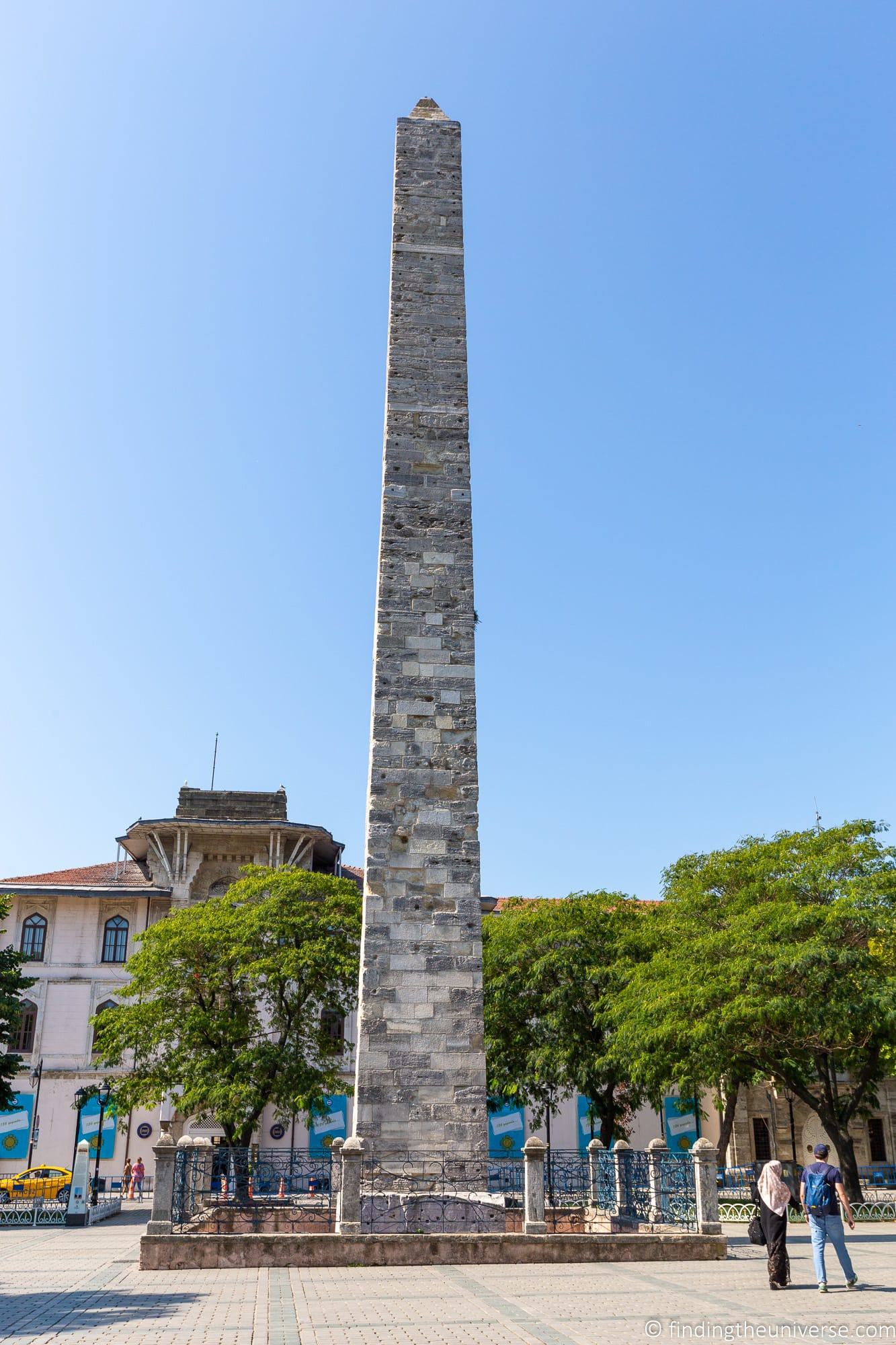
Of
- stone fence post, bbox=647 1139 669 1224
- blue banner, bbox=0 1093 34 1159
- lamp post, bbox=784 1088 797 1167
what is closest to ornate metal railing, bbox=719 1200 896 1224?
stone fence post, bbox=647 1139 669 1224

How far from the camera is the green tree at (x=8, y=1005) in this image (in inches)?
911

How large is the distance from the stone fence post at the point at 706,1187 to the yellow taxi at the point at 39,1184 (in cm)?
1744

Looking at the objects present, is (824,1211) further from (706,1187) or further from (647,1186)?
(647,1186)

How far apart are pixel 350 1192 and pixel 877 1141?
104 ft

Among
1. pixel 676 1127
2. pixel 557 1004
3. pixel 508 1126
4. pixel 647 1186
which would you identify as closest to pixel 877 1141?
pixel 676 1127

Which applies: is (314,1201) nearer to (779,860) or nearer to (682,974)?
(682,974)

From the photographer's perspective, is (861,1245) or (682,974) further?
(682,974)

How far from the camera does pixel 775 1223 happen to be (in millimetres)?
9656

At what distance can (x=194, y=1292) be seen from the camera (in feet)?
31.2

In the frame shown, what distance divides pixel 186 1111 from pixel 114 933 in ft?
46.9

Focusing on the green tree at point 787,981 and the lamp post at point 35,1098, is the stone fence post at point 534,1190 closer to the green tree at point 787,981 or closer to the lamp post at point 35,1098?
the green tree at point 787,981

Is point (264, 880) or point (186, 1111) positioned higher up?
point (264, 880)

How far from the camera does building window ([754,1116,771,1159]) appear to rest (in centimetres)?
3736

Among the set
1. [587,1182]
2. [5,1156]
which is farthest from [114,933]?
[587,1182]
